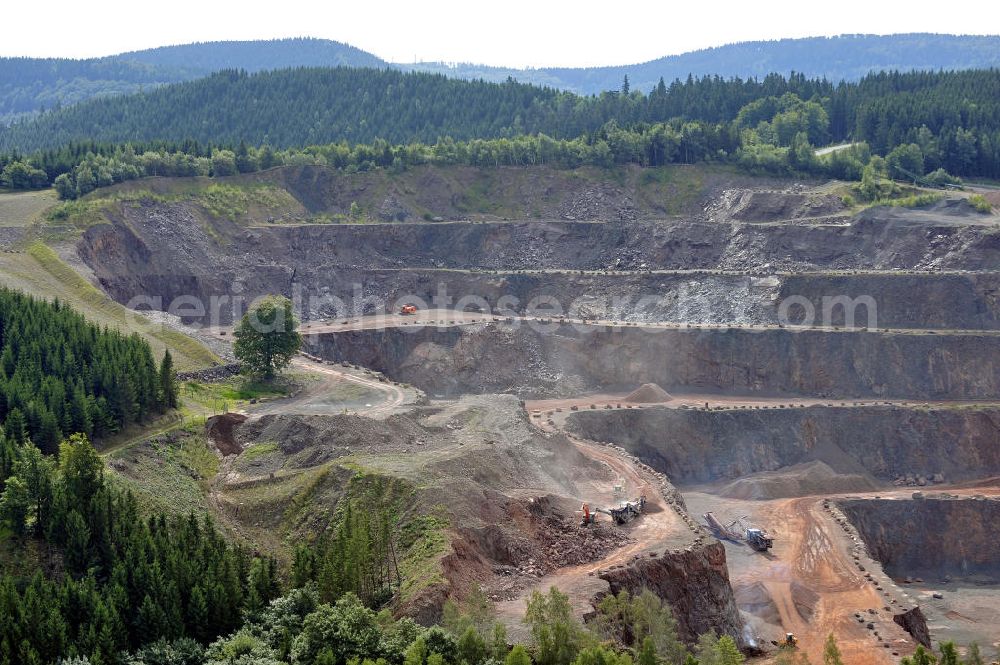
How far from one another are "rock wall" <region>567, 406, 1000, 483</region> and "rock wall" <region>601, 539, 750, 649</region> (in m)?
29.3

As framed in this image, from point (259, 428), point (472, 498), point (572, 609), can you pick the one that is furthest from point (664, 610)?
point (259, 428)

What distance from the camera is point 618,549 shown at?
61.5 meters

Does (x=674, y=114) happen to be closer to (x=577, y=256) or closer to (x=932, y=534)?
(x=577, y=256)

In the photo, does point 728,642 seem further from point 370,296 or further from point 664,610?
point 370,296

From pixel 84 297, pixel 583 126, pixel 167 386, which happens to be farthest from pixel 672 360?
pixel 583 126

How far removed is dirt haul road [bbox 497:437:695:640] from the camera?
5328 centimetres

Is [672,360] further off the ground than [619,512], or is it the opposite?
[672,360]

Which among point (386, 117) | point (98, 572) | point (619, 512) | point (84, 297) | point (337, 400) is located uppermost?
point (386, 117)

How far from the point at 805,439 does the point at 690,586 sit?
37.8 meters

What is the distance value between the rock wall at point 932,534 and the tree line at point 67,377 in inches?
1964

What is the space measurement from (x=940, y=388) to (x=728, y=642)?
194 feet

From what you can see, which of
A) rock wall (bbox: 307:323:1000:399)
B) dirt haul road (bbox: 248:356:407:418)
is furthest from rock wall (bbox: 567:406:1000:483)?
dirt haul road (bbox: 248:356:407:418)

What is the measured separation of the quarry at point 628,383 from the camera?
62.6 m

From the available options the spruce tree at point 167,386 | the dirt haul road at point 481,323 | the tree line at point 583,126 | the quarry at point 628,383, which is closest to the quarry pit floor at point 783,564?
the quarry at point 628,383
